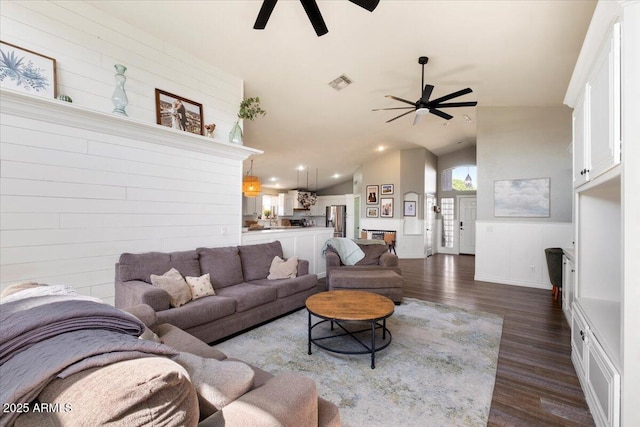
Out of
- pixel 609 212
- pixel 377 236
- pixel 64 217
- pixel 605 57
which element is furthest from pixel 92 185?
pixel 377 236

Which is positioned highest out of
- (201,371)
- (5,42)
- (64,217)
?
(5,42)

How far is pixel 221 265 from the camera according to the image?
3387 millimetres

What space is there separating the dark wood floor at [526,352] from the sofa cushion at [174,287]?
8.61ft

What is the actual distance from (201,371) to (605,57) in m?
2.65

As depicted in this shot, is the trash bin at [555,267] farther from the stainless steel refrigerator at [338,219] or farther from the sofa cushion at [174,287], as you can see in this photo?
the stainless steel refrigerator at [338,219]

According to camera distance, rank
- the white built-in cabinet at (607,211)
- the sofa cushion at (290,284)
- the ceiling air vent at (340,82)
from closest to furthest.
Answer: the white built-in cabinet at (607,211) < the sofa cushion at (290,284) < the ceiling air vent at (340,82)

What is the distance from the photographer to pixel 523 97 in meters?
4.92

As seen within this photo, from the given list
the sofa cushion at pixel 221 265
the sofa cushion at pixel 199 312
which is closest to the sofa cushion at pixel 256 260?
the sofa cushion at pixel 221 265

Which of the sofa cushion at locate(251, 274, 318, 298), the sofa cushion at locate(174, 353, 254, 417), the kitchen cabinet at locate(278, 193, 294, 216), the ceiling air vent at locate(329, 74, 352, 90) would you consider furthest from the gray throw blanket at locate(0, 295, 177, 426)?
the kitchen cabinet at locate(278, 193, 294, 216)

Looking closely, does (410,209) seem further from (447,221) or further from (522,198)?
(522,198)

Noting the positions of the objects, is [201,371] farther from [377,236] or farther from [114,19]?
[377,236]

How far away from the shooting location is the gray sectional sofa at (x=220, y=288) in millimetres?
2531

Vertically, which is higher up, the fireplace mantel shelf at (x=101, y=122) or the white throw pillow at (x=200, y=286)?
the fireplace mantel shelf at (x=101, y=122)

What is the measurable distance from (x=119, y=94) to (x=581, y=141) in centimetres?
408
